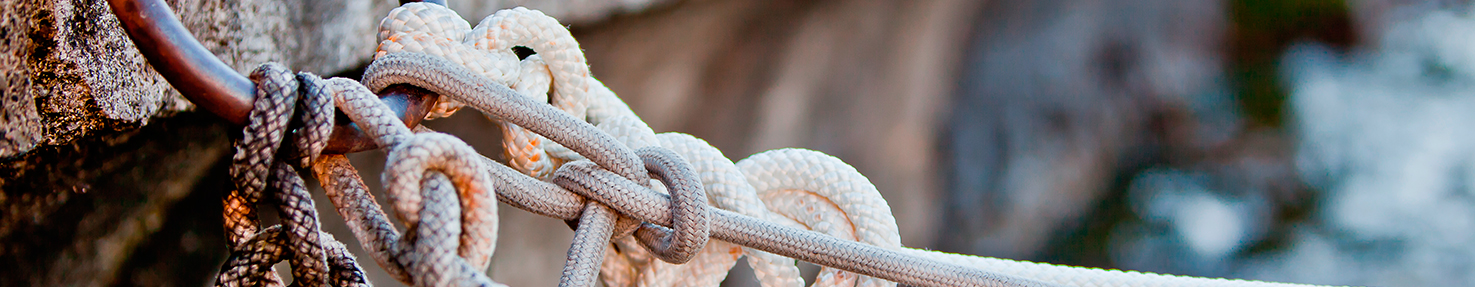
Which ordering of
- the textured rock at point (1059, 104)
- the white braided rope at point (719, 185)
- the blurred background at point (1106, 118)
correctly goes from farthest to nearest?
the textured rock at point (1059, 104) → the blurred background at point (1106, 118) → the white braided rope at point (719, 185)

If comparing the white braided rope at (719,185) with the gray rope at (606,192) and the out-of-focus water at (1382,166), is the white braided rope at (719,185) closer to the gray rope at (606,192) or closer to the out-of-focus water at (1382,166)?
the gray rope at (606,192)

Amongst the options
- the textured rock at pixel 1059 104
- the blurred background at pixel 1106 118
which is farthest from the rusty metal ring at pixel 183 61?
the textured rock at pixel 1059 104

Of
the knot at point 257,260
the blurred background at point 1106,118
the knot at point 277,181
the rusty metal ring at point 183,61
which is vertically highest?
the blurred background at point 1106,118

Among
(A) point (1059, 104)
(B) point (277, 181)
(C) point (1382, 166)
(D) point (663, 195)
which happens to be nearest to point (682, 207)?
(D) point (663, 195)

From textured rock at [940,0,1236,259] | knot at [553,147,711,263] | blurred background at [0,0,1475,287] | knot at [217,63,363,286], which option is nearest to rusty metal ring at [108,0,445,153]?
knot at [217,63,363,286]

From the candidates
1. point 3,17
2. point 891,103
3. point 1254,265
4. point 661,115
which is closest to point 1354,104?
point 1254,265

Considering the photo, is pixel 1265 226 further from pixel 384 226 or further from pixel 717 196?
pixel 384 226

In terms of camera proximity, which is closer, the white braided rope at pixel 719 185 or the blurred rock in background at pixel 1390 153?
the white braided rope at pixel 719 185

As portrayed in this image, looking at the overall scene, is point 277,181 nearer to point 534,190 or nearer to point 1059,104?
point 534,190
